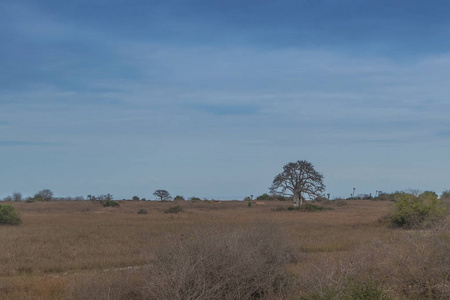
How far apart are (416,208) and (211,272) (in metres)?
20.1

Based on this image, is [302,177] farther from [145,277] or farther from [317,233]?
[145,277]

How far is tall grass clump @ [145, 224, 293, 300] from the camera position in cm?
764

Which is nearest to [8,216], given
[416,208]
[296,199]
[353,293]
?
[416,208]

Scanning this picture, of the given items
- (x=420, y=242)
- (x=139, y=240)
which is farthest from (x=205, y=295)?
(x=139, y=240)

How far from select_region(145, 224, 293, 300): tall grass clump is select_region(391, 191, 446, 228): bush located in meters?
17.6

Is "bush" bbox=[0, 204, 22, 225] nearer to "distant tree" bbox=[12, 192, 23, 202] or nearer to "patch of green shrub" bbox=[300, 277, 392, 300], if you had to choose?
"patch of green shrub" bbox=[300, 277, 392, 300]

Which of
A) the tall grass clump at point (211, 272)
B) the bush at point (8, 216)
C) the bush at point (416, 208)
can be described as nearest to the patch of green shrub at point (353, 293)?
the tall grass clump at point (211, 272)

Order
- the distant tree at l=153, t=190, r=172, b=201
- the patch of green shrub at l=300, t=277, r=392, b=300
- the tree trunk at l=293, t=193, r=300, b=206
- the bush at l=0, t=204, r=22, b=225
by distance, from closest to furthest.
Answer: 1. the patch of green shrub at l=300, t=277, r=392, b=300
2. the bush at l=0, t=204, r=22, b=225
3. the tree trunk at l=293, t=193, r=300, b=206
4. the distant tree at l=153, t=190, r=172, b=201

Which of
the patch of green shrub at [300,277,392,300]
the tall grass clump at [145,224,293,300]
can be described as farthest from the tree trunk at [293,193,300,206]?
the patch of green shrub at [300,277,392,300]

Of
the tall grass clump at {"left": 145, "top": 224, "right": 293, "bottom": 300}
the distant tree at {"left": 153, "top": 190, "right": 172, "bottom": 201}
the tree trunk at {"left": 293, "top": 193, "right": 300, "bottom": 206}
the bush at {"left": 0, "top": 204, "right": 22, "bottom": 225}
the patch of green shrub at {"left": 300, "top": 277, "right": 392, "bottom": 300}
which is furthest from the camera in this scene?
the distant tree at {"left": 153, "top": 190, "right": 172, "bottom": 201}

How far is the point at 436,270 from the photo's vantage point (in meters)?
8.02

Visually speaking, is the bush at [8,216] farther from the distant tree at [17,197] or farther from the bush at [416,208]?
the distant tree at [17,197]

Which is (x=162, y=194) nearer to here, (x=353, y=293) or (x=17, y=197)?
(x=17, y=197)

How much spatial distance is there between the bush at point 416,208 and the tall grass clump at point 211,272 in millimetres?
17575
